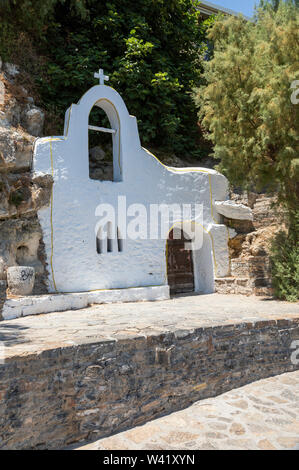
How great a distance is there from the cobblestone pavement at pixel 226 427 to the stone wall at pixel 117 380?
18 cm

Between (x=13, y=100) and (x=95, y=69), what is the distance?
3.74 m

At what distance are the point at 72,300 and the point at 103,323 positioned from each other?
2.54 m

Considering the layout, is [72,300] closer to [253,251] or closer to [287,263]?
[287,263]

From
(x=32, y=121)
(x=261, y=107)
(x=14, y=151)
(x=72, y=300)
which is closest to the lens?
(x=72, y=300)

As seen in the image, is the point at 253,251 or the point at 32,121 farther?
the point at 32,121

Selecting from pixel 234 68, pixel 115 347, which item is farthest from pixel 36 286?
pixel 234 68

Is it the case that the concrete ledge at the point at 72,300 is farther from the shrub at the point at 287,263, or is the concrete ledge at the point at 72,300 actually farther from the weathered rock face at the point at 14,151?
the weathered rock face at the point at 14,151

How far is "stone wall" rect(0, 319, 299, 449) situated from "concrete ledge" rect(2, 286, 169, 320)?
11.6 ft

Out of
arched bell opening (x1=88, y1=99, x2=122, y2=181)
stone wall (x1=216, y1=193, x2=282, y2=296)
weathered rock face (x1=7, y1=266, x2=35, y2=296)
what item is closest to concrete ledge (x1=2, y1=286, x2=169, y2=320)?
weathered rock face (x1=7, y1=266, x2=35, y2=296)

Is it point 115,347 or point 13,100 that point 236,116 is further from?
point 115,347

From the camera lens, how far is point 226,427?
4.16 meters

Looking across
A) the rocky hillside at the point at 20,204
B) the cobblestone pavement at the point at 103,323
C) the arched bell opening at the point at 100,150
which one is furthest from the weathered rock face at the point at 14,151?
the cobblestone pavement at the point at 103,323

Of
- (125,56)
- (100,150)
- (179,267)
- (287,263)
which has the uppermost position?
(125,56)

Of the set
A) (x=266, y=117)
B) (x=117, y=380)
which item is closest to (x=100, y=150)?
(x=266, y=117)
